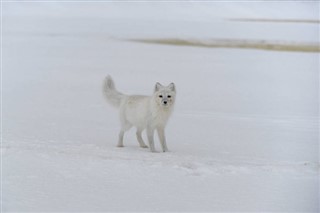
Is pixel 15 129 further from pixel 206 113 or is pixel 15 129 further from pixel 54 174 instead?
pixel 206 113

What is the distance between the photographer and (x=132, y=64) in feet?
46.0

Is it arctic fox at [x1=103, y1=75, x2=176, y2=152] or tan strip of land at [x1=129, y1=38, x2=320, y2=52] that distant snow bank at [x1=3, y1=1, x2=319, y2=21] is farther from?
arctic fox at [x1=103, y1=75, x2=176, y2=152]

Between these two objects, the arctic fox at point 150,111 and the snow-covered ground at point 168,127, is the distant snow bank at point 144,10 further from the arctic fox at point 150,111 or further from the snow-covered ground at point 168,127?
the arctic fox at point 150,111

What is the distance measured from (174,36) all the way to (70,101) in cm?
1128

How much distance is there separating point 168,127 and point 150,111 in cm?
165

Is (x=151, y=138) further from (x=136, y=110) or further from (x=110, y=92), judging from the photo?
(x=110, y=92)

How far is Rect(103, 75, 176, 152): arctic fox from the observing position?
4.95 metres

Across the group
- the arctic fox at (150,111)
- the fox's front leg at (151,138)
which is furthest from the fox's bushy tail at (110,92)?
the fox's front leg at (151,138)

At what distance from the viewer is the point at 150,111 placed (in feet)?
16.6

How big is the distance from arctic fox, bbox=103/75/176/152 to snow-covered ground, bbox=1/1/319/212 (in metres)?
0.22

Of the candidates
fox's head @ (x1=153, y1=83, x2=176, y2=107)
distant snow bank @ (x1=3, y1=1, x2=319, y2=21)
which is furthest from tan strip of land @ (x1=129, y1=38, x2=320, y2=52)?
fox's head @ (x1=153, y1=83, x2=176, y2=107)

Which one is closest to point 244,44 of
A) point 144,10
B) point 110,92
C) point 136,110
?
point 144,10

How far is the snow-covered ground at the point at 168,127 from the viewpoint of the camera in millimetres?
3488

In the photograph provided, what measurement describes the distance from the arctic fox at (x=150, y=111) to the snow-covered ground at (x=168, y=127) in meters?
0.22
